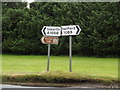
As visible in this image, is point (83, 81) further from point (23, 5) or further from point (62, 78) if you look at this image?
point (23, 5)

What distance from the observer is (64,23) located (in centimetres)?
1780

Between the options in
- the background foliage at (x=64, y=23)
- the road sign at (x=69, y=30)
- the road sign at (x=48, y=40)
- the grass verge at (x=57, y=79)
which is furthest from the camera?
the background foliage at (x=64, y=23)

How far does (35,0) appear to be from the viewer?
1970 cm

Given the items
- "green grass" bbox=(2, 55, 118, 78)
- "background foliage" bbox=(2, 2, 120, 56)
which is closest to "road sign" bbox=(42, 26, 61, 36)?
"green grass" bbox=(2, 55, 118, 78)

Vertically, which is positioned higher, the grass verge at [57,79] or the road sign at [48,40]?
the road sign at [48,40]

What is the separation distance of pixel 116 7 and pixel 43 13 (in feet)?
18.5

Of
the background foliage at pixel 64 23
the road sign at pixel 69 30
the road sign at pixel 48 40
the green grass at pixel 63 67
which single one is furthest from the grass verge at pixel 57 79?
the background foliage at pixel 64 23

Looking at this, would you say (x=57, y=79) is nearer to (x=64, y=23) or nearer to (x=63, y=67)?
(x=63, y=67)

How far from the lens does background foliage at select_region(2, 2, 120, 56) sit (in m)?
16.6

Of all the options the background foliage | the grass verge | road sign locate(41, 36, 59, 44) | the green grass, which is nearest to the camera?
the grass verge

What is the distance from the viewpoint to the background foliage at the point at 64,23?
16.6 meters

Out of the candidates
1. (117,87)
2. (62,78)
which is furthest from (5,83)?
(117,87)

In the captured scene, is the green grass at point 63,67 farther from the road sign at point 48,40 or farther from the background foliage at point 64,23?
the background foliage at point 64,23

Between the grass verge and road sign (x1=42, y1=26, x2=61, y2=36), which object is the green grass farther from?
road sign (x1=42, y1=26, x2=61, y2=36)
